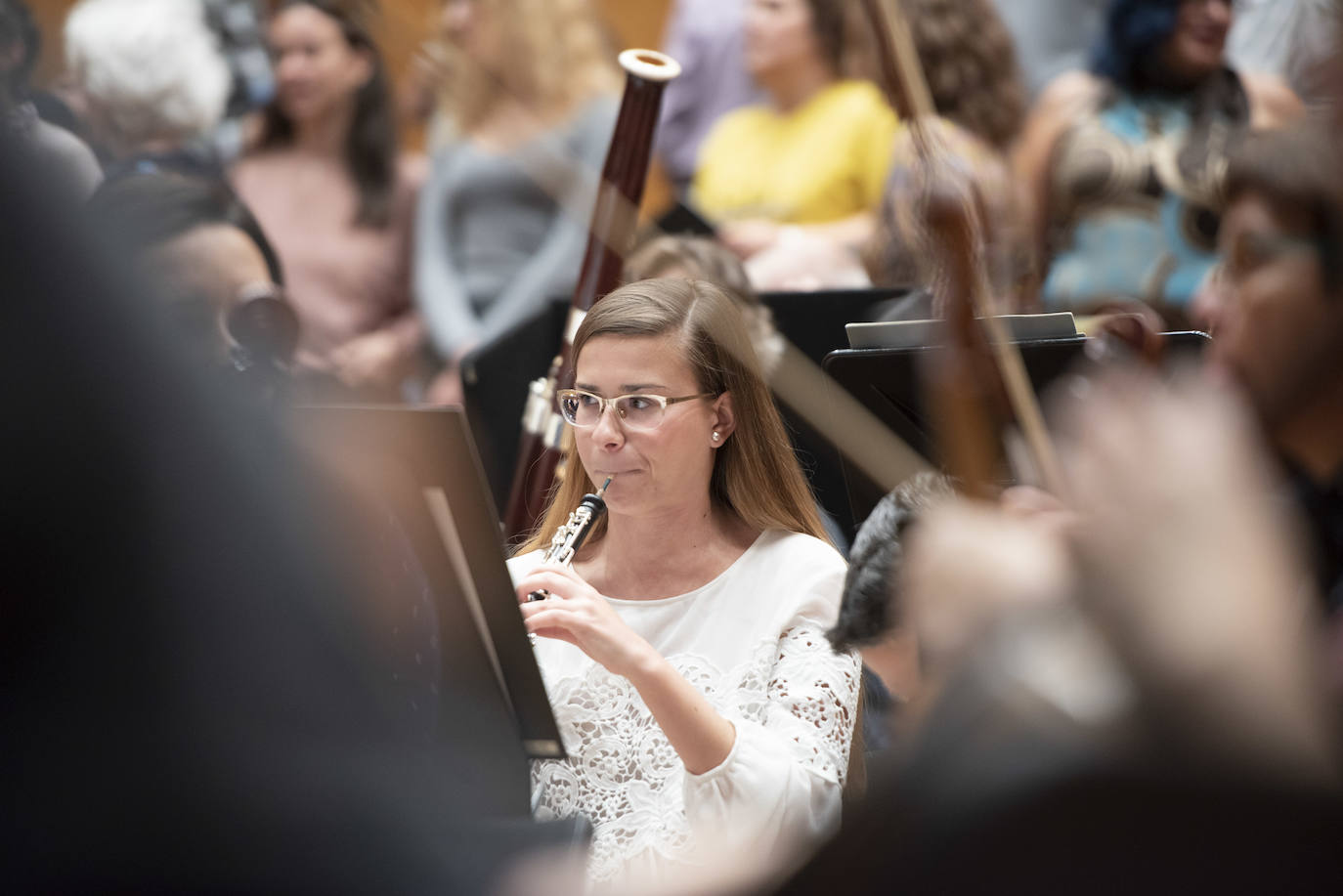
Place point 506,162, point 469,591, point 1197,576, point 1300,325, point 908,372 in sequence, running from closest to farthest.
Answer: point 1197,576
point 1300,325
point 469,591
point 908,372
point 506,162

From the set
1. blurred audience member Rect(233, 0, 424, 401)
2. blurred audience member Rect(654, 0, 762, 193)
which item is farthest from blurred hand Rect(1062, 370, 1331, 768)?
blurred audience member Rect(654, 0, 762, 193)

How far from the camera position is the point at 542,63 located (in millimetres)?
2418

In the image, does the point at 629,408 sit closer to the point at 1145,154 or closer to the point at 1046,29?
the point at 1145,154

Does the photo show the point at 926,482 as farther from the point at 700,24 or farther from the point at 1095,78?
the point at 700,24

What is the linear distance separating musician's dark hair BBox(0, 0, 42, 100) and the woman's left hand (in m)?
0.61

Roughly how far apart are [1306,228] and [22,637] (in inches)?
22.0

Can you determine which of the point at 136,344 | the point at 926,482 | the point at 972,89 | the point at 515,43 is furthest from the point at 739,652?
the point at 515,43

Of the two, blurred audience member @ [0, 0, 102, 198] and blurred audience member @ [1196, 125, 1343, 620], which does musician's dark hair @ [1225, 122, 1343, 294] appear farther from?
blurred audience member @ [0, 0, 102, 198]

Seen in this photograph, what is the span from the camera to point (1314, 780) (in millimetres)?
484

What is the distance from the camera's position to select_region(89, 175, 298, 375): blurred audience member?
57cm

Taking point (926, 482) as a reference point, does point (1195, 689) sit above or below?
above

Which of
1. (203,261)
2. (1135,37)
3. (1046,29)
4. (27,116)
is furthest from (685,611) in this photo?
(1046,29)

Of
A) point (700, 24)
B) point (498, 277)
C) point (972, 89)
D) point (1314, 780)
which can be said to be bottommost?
point (498, 277)

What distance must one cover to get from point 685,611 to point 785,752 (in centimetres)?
17
